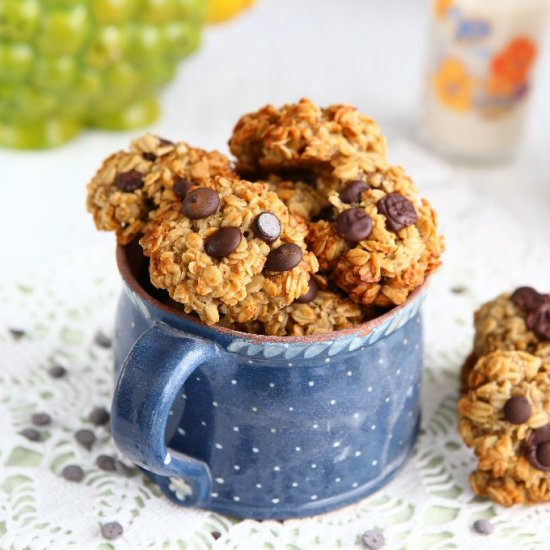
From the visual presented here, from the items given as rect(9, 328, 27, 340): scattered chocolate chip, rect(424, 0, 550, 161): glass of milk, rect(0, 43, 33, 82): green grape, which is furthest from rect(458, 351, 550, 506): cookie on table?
rect(0, 43, 33, 82): green grape

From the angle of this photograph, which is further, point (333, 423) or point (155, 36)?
point (155, 36)

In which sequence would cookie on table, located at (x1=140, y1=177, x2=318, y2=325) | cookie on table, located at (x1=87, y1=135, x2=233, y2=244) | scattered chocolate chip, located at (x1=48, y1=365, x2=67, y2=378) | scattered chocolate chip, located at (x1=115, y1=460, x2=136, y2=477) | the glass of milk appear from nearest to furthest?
cookie on table, located at (x1=140, y1=177, x2=318, y2=325)
cookie on table, located at (x1=87, y1=135, x2=233, y2=244)
scattered chocolate chip, located at (x1=115, y1=460, x2=136, y2=477)
scattered chocolate chip, located at (x1=48, y1=365, x2=67, y2=378)
the glass of milk

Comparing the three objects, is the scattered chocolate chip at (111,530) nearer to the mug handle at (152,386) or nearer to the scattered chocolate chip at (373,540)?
the mug handle at (152,386)

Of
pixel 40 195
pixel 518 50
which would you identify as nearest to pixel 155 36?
pixel 40 195

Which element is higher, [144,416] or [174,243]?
[174,243]

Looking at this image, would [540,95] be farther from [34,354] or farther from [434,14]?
[34,354]

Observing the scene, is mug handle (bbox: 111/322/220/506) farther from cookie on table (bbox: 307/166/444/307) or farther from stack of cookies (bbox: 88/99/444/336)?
cookie on table (bbox: 307/166/444/307)

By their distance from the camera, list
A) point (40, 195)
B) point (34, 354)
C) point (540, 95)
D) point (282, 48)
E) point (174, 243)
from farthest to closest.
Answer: point (282, 48)
point (540, 95)
point (40, 195)
point (34, 354)
point (174, 243)
